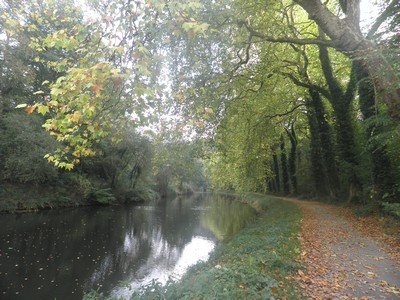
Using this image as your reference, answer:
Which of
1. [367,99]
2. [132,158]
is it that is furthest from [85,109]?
[132,158]

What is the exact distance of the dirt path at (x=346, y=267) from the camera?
589 centimetres

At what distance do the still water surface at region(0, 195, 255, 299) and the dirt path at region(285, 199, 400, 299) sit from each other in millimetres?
3880

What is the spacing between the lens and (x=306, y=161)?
31.6 metres

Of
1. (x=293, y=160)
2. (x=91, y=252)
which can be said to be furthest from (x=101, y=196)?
(x=293, y=160)

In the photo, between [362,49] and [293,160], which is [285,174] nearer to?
[293,160]

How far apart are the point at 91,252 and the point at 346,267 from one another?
1072 cm

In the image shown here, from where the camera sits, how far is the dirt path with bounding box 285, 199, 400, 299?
5.89 m

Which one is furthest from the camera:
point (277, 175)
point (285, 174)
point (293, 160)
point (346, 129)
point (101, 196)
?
point (277, 175)

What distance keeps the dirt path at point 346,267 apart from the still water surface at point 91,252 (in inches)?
153

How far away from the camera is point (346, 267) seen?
739 centimetres

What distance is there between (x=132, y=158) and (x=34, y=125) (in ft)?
41.8

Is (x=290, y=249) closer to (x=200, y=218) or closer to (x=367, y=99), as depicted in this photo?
(x=367, y=99)

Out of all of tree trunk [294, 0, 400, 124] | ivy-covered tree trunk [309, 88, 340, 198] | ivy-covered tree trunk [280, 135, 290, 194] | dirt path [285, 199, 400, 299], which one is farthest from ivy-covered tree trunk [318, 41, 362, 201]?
ivy-covered tree trunk [280, 135, 290, 194]

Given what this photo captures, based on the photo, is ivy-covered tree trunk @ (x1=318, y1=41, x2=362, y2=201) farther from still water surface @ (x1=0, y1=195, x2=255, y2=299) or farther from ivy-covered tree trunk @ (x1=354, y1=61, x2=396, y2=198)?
still water surface @ (x1=0, y1=195, x2=255, y2=299)
